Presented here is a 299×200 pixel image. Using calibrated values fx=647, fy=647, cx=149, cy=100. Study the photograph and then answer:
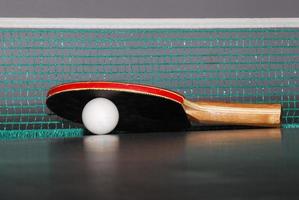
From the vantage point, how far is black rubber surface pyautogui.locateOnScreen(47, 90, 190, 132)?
3.61 meters

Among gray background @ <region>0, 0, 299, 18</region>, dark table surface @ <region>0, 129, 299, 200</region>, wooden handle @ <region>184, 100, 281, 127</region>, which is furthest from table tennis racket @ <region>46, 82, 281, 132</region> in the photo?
gray background @ <region>0, 0, 299, 18</region>

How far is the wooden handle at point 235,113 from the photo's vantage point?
3.81 m

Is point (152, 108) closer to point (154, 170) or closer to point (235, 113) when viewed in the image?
point (235, 113)

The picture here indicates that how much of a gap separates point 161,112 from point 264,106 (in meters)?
0.62

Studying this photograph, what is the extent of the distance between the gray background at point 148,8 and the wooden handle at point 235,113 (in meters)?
4.67

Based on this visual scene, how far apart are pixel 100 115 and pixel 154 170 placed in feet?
6.02

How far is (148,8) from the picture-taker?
8539 millimetres

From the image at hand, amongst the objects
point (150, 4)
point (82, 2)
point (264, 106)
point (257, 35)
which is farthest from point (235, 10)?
point (264, 106)

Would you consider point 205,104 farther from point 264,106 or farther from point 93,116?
point 93,116

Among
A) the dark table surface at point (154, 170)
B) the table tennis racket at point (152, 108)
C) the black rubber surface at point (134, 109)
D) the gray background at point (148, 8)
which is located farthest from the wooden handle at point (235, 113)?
the gray background at point (148, 8)

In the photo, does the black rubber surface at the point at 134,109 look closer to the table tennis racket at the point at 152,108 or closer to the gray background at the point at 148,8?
the table tennis racket at the point at 152,108

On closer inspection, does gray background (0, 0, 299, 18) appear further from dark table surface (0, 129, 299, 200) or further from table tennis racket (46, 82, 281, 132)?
dark table surface (0, 129, 299, 200)

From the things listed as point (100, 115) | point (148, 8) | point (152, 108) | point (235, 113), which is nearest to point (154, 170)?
point (100, 115)

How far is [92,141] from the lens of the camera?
316 cm
